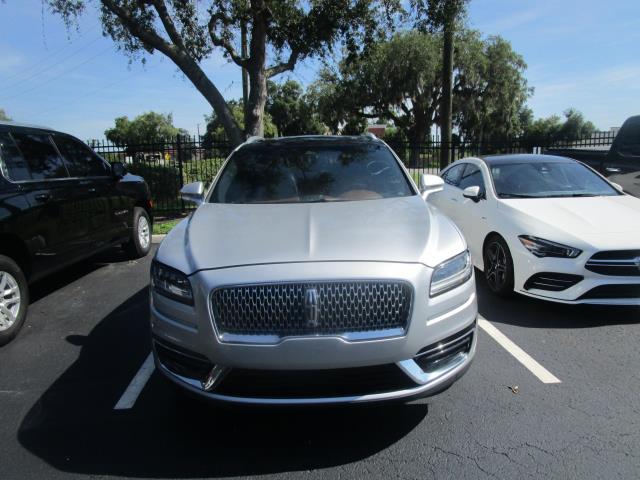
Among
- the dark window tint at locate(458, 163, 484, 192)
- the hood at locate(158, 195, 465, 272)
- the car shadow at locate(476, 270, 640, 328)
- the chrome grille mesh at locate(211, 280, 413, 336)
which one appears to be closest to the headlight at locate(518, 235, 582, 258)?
the car shadow at locate(476, 270, 640, 328)

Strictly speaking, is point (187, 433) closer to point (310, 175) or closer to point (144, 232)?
point (310, 175)

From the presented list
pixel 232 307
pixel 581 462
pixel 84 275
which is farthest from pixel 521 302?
pixel 84 275

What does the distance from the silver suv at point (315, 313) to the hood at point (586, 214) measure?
2.37 meters

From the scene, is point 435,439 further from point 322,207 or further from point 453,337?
point 322,207

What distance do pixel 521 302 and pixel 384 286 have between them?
130 inches

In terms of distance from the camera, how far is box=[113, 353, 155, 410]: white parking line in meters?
3.37

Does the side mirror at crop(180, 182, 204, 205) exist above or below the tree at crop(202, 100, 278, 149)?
below

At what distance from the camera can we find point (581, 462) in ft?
8.68

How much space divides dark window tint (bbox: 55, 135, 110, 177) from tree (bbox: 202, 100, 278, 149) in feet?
17.3

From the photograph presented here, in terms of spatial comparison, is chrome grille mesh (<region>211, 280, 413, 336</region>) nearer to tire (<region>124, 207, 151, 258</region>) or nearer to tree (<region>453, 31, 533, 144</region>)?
tire (<region>124, 207, 151, 258</region>)

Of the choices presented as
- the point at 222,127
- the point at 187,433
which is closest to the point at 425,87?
the point at 222,127

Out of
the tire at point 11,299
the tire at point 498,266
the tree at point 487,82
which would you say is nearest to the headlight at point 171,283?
the tire at point 11,299

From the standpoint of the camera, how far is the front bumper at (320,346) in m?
2.49

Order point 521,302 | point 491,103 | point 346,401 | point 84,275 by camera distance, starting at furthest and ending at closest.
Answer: point 491,103 → point 84,275 → point 521,302 → point 346,401
